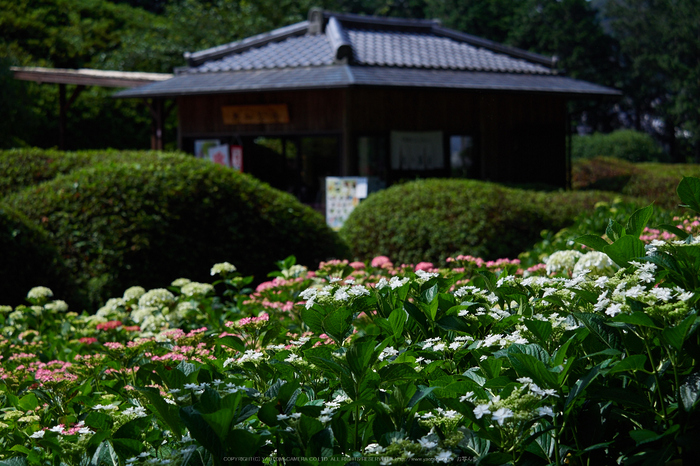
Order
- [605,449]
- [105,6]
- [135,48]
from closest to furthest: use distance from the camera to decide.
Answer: [605,449] < [135,48] < [105,6]

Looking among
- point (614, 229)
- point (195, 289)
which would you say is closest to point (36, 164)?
point (195, 289)

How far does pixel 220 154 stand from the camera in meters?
15.8

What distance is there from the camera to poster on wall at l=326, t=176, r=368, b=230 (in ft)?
44.5

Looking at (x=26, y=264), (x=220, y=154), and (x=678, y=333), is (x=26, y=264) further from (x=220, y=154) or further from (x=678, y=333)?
(x=220, y=154)

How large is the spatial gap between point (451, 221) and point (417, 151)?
6.72 metres

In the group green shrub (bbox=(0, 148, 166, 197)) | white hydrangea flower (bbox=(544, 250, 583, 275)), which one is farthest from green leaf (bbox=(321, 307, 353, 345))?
green shrub (bbox=(0, 148, 166, 197))

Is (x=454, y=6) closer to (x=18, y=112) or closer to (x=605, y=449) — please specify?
(x=18, y=112)

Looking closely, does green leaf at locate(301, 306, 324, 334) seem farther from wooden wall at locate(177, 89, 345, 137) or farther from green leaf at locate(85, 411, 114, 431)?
wooden wall at locate(177, 89, 345, 137)

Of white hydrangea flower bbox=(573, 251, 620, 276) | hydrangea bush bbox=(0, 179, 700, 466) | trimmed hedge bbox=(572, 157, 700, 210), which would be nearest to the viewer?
hydrangea bush bbox=(0, 179, 700, 466)

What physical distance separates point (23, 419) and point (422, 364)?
45.9 inches

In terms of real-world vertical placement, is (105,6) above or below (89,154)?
above

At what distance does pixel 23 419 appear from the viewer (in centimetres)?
198

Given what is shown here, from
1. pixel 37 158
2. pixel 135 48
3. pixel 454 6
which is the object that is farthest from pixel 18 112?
pixel 454 6

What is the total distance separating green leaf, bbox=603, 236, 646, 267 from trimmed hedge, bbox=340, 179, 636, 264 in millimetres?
6282
